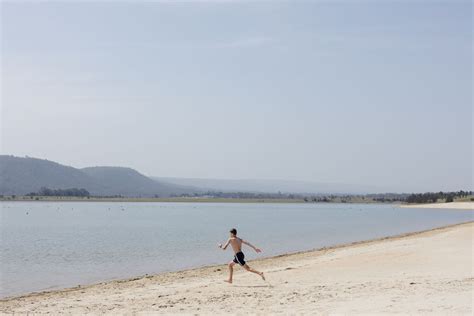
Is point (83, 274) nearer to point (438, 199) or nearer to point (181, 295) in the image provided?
point (181, 295)

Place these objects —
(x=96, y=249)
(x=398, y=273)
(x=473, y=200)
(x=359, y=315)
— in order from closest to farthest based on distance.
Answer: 1. (x=359, y=315)
2. (x=398, y=273)
3. (x=96, y=249)
4. (x=473, y=200)

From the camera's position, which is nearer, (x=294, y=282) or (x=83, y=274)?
(x=294, y=282)

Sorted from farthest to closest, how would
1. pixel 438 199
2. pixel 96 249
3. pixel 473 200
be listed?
pixel 438 199 < pixel 473 200 < pixel 96 249

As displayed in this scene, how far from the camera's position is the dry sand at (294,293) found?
12711mm

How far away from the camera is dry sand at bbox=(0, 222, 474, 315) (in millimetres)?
12711

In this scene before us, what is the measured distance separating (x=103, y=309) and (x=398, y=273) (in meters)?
9.67

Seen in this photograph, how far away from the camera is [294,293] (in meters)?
14.7

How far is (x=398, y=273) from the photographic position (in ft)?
61.6

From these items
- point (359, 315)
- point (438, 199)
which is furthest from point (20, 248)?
point (438, 199)

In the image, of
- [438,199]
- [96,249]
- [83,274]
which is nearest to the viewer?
[83,274]

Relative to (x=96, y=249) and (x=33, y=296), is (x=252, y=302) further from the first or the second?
(x=96, y=249)

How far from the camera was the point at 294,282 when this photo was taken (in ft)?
55.9

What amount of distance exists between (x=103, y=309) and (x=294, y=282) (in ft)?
19.2

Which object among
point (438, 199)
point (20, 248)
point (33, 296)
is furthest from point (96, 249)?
point (438, 199)
